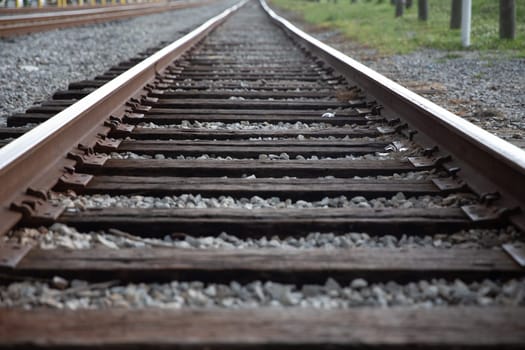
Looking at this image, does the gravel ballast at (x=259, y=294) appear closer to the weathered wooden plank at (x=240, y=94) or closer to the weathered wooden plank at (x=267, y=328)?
the weathered wooden plank at (x=267, y=328)

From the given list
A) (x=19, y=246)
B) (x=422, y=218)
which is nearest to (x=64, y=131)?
(x=19, y=246)

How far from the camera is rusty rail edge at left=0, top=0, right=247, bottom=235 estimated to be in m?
2.31

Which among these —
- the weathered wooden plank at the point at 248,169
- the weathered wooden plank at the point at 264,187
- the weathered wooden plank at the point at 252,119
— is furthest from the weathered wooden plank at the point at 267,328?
the weathered wooden plank at the point at 252,119

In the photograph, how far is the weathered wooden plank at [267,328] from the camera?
1469 millimetres

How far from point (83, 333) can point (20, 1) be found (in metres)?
24.1

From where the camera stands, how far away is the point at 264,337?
4.89ft

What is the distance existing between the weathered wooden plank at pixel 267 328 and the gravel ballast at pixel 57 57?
3.34 metres

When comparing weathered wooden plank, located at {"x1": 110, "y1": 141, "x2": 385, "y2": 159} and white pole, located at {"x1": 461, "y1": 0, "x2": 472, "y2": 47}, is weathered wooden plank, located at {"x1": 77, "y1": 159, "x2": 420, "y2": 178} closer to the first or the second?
weathered wooden plank, located at {"x1": 110, "y1": 141, "x2": 385, "y2": 159}

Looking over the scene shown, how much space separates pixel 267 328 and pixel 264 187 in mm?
1203

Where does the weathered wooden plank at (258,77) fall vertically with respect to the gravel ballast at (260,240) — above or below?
above

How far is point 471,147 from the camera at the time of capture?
9.12ft

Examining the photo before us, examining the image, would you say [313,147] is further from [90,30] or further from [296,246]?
[90,30]

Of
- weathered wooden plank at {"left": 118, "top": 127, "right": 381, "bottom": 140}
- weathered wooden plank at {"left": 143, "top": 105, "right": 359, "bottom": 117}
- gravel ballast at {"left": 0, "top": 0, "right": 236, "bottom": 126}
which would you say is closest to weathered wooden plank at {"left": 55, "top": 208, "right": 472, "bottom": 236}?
weathered wooden plank at {"left": 118, "top": 127, "right": 381, "bottom": 140}

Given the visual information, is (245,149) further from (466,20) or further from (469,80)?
(466,20)
